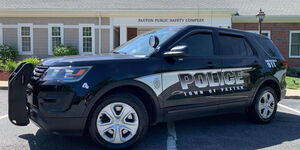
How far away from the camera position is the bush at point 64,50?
58.7ft

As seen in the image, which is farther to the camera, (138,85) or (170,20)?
(170,20)

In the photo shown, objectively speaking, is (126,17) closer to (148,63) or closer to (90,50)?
(90,50)

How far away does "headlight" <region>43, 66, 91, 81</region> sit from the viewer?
3.80 metres

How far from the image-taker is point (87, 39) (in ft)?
62.7

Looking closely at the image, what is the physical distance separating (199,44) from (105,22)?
14.6 m

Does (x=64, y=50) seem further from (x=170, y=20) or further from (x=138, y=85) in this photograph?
(x=138, y=85)

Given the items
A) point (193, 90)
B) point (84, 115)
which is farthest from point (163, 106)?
point (84, 115)

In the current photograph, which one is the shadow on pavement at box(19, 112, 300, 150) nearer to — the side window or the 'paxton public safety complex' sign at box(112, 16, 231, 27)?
the side window

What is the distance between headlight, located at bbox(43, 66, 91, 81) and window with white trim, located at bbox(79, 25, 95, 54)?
604 inches

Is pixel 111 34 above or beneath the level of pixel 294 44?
above

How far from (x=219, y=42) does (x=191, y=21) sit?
13.6m

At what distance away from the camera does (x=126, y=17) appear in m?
18.7

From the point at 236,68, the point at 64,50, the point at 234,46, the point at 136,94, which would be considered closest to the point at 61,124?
the point at 136,94

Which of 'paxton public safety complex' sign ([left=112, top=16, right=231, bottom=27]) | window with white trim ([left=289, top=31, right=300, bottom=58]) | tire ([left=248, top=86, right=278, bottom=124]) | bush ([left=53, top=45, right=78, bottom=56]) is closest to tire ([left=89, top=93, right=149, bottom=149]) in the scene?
tire ([left=248, top=86, right=278, bottom=124])
